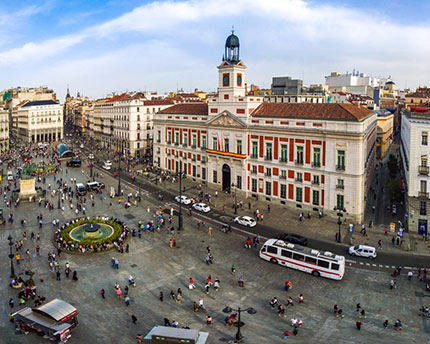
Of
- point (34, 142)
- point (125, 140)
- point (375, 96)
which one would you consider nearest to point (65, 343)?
point (125, 140)

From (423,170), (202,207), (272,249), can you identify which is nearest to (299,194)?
(202,207)

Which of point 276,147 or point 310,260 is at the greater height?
point 276,147

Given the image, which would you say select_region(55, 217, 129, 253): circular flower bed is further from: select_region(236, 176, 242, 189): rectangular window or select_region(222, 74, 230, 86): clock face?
select_region(222, 74, 230, 86): clock face

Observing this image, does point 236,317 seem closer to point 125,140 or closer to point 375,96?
point 125,140

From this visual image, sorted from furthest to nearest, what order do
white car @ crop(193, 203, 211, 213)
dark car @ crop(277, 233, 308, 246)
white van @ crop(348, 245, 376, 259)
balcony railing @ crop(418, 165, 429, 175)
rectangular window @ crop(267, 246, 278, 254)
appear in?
white car @ crop(193, 203, 211, 213) < balcony railing @ crop(418, 165, 429, 175) < dark car @ crop(277, 233, 308, 246) < white van @ crop(348, 245, 376, 259) < rectangular window @ crop(267, 246, 278, 254)

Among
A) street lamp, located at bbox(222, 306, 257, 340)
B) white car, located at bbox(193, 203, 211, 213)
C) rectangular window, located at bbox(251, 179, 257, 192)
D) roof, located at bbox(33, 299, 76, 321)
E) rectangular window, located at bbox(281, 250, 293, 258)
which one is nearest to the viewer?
street lamp, located at bbox(222, 306, 257, 340)

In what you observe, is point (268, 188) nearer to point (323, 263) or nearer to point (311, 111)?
point (311, 111)

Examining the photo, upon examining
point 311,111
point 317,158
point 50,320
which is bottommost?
point 50,320

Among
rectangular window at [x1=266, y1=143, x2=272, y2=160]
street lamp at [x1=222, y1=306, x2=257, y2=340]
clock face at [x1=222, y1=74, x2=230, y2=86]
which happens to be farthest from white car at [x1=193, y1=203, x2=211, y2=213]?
street lamp at [x1=222, y1=306, x2=257, y2=340]
